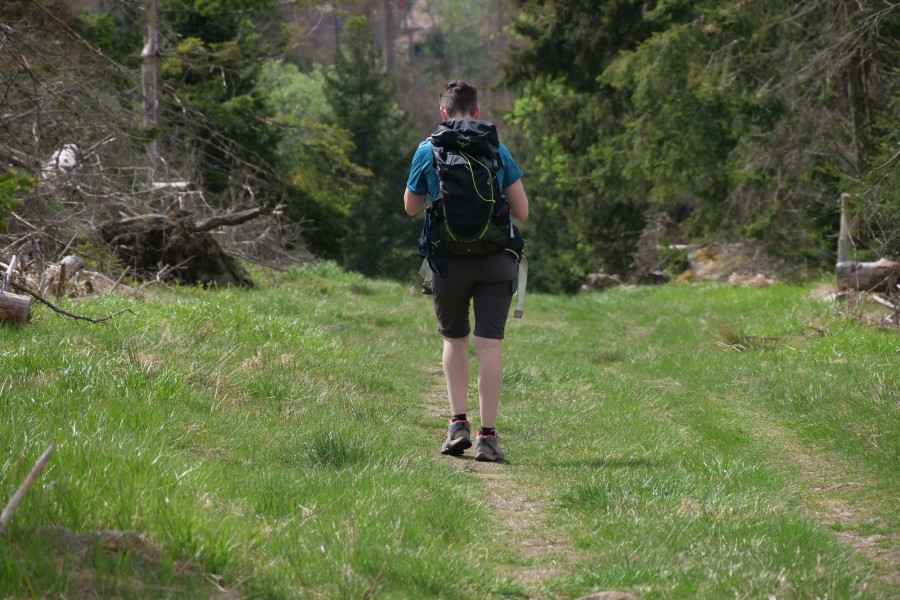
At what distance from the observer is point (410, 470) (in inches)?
216

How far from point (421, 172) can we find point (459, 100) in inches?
19.9

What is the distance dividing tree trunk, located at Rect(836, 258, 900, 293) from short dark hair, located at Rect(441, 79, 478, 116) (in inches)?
304

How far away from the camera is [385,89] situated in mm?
49438

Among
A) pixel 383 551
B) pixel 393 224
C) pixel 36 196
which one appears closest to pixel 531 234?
pixel 393 224

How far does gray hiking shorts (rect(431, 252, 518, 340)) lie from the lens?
6.42 metres

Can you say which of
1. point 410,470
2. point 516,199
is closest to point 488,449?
point 410,470

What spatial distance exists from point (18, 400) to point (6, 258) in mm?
4644

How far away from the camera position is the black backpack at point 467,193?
20.2 ft

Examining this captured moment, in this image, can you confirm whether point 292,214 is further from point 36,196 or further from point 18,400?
point 18,400

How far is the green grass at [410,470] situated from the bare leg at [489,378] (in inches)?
16.3

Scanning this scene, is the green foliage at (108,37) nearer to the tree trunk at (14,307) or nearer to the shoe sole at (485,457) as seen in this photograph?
the tree trunk at (14,307)

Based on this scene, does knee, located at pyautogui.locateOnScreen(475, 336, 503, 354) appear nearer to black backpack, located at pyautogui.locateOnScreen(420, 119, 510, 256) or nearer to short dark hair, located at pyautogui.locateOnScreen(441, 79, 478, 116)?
black backpack, located at pyautogui.locateOnScreen(420, 119, 510, 256)

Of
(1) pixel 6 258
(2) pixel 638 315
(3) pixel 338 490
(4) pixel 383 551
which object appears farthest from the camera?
(2) pixel 638 315

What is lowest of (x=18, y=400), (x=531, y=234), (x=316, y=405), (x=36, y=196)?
(x=531, y=234)
